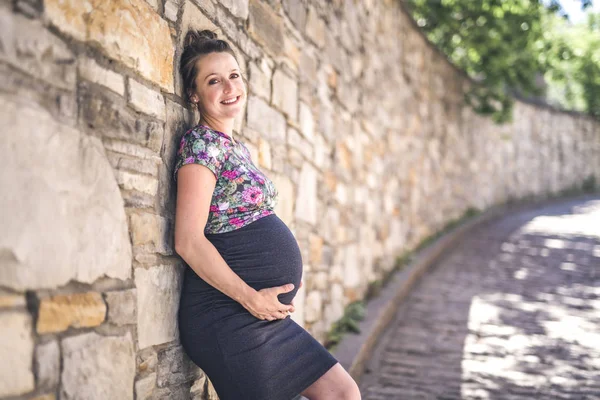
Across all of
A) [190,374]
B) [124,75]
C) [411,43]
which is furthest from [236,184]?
[411,43]

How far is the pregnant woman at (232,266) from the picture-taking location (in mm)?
1924

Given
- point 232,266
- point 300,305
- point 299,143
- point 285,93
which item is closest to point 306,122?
point 299,143

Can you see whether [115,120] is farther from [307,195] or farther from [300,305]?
[307,195]

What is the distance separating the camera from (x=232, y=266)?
2018 mm

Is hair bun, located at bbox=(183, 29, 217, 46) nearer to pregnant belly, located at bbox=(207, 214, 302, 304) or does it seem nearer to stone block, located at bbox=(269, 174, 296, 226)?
pregnant belly, located at bbox=(207, 214, 302, 304)

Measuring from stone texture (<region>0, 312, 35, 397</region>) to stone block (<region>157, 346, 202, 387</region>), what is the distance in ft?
2.05

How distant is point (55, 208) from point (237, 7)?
1562mm

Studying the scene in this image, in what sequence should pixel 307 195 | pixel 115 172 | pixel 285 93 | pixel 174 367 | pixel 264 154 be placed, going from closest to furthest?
pixel 115 172 → pixel 174 367 → pixel 264 154 → pixel 285 93 → pixel 307 195

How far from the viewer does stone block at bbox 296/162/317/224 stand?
3613 millimetres

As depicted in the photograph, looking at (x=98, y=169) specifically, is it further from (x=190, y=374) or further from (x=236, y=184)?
(x=190, y=374)

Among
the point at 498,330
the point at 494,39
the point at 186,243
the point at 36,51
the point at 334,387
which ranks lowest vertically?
the point at 498,330

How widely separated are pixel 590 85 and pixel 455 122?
387 inches

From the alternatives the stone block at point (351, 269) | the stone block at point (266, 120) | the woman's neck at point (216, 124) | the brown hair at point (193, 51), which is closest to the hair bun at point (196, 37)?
the brown hair at point (193, 51)

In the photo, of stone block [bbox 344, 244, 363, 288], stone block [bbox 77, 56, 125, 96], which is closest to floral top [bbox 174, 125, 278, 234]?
stone block [bbox 77, 56, 125, 96]
